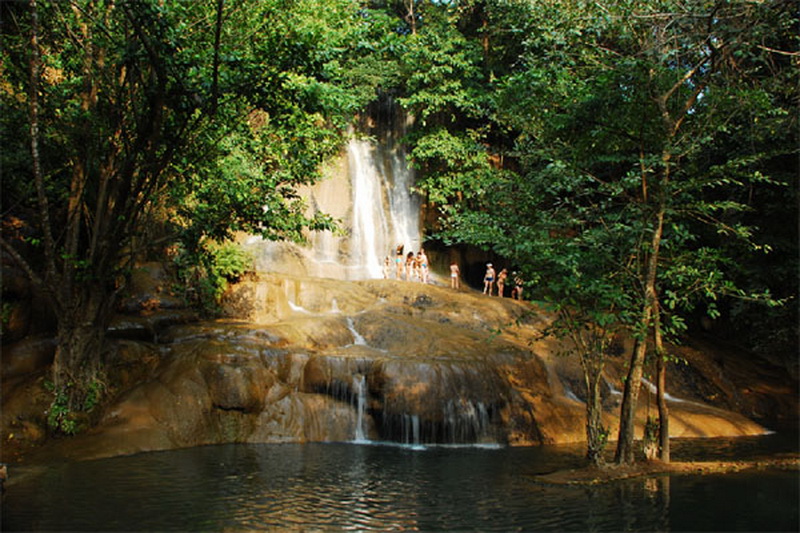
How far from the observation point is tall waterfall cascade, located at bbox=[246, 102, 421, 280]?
76.1ft

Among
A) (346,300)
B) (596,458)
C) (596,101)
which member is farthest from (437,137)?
(596,458)

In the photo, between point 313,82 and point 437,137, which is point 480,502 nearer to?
point 313,82

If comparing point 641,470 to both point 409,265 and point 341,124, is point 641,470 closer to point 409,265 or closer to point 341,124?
point 341,124

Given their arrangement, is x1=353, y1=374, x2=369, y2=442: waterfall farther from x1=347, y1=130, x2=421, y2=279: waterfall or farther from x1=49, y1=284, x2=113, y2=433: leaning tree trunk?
x1=347, y1=130, x2=421, y2=279: waterfall

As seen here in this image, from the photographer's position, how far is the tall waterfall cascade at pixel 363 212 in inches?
913

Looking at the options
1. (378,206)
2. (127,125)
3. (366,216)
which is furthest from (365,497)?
(378,206)

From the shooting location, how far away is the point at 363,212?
26.0m

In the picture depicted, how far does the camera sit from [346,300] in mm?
17844

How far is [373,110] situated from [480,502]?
2434 centimetres

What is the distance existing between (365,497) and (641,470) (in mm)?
3914

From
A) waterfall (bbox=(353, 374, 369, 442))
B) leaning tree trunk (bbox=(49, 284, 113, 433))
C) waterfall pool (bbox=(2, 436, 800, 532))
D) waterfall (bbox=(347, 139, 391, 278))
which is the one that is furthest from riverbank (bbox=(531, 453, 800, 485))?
waterfall (bbox=(347, 139, 391, 278))

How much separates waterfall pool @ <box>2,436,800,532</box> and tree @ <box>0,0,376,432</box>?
3.02m

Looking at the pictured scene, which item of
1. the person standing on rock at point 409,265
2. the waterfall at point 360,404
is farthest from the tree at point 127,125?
the person standing on rock at point 409,265

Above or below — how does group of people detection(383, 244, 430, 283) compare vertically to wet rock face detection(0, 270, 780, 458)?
above
